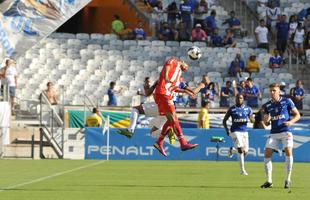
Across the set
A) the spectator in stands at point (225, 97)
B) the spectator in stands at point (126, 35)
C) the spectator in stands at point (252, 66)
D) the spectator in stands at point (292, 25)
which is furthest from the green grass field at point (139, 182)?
the spectator in stands at point (292, 25)

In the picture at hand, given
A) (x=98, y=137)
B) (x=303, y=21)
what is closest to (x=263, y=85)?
(x=303, y=21)

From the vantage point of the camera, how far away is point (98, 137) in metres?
34.6

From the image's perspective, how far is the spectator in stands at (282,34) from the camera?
42737 mm

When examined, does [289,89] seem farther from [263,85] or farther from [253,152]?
[253,152]

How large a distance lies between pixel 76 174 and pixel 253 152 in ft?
39.4

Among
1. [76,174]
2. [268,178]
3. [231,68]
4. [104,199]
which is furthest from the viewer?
[231,68]

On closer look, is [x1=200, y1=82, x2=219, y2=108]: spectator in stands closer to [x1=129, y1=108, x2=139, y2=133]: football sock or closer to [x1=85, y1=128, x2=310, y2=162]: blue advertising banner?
[x1=85, y1=128, x2=310, y2=162]: blue advertising banner

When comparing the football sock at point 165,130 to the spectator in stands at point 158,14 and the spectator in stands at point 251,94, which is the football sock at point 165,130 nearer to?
the spectator in stands at point 251,94

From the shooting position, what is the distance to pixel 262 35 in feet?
141

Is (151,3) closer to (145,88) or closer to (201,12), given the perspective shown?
(201,12)

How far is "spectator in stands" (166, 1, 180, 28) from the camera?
42844 millimetres

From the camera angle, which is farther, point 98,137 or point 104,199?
point 98,137

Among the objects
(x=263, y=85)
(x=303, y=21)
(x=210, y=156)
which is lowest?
(x=210, y=156)

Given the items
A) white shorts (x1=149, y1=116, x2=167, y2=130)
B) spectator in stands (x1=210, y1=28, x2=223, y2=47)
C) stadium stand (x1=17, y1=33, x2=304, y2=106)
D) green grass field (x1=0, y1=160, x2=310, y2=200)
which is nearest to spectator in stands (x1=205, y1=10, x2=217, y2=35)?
spectator in stands (x1=210, y1=28, x2=223, y2=47)
